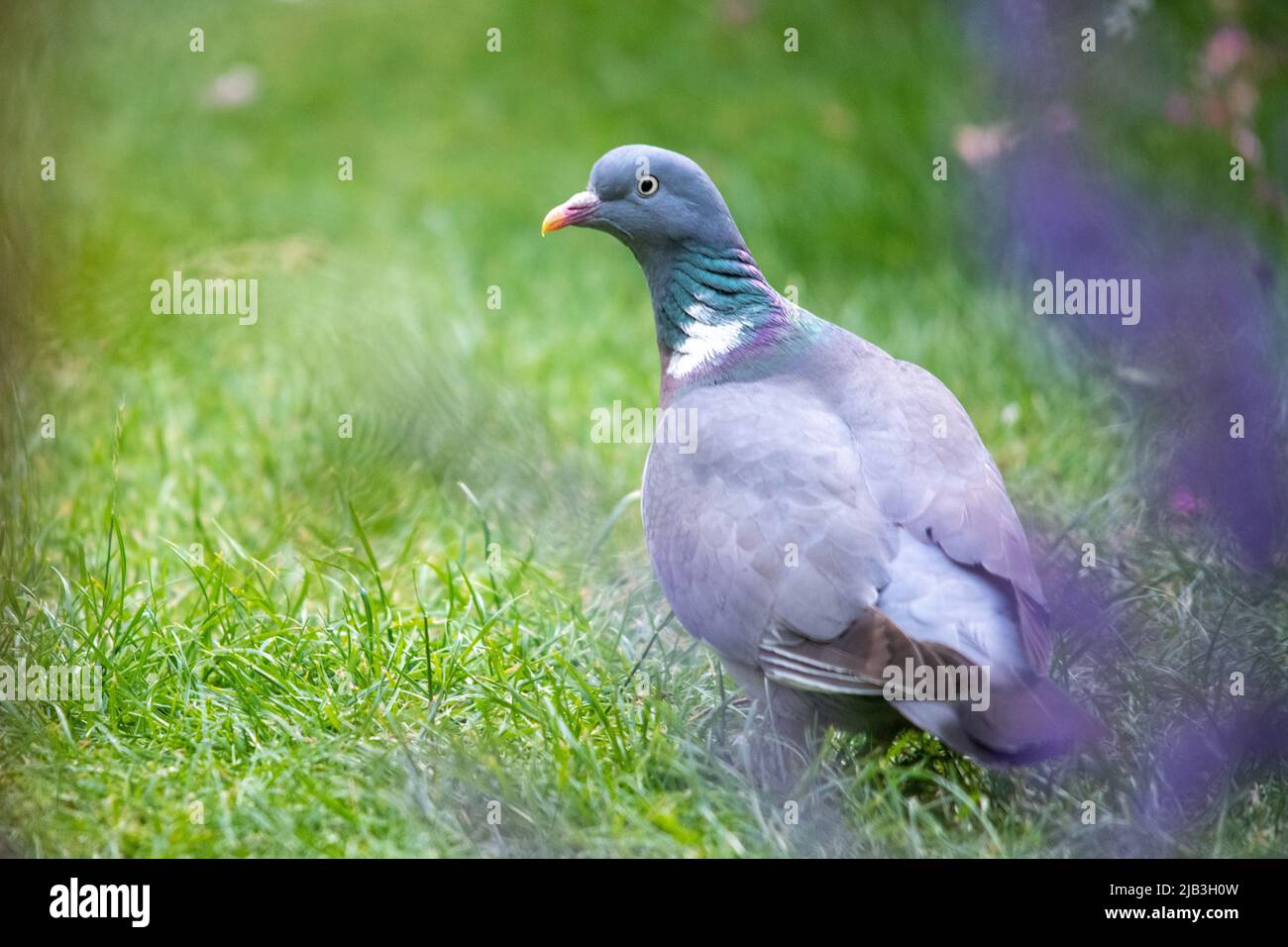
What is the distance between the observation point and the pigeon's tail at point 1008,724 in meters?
3.14

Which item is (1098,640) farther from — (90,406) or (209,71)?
(209,71)

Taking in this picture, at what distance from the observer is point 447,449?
Answer: 5.29 meters

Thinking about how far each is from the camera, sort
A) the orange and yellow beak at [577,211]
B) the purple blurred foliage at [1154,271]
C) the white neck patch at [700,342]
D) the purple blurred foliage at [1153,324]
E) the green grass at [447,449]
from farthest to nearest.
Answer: the purple blurred foliage at [1154,271], the orange and yellow beak at [577,211], the white neck patch at [700,342], the purple blurred foliage at [1153,324], the green grass at [447,449]

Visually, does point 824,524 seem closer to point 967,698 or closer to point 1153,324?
point 967,698

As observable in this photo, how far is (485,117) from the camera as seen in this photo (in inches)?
325

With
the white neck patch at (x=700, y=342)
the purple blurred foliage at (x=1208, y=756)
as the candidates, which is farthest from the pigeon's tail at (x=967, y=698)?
the white neck patch at (x=700, y=342)

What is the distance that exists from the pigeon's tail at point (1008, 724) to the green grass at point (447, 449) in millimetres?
285

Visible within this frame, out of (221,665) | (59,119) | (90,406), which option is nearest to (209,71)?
(90,406)

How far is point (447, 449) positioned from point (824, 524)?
2139mm

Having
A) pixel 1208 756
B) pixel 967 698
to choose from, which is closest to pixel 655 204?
pixel 967 698

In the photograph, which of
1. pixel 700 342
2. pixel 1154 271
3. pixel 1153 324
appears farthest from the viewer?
pixel 1154 271

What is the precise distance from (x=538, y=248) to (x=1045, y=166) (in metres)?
2.27

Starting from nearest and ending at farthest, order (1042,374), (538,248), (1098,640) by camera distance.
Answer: (1098,640)
(1042,374)
(538,248)

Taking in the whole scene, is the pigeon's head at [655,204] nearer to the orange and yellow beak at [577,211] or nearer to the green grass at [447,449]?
the orange and yellow beak at [577,211]
